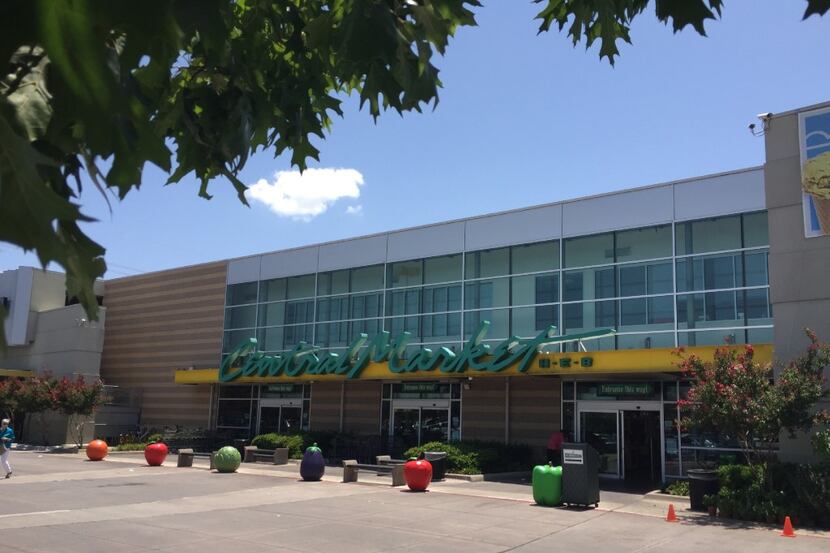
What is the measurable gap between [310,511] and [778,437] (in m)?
10.1

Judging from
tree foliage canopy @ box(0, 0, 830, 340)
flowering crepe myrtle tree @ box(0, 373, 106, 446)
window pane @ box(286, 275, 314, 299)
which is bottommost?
flowering crepe myrtle tree @ box(0, 373, 106, 446)

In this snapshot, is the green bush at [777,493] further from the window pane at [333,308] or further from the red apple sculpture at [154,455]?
the window pane at [333,308]

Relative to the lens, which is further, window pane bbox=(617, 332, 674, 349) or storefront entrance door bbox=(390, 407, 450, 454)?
storefront entrance door bbox=(390, 407, 450, 454)

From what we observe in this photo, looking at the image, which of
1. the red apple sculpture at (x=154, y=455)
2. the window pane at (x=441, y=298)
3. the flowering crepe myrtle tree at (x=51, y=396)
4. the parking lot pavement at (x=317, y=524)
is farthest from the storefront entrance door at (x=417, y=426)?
the flowering crepe myrtle tree at (x=51, y=396)

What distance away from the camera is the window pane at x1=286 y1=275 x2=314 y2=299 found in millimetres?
33188

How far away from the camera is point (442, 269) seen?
1121 inches

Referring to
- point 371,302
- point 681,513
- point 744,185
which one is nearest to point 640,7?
point 681,513

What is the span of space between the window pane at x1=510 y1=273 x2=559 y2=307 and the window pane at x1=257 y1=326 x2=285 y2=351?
489 inches

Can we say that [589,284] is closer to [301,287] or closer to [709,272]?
[709,272]

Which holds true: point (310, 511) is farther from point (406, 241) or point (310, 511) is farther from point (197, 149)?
point (406, 241)

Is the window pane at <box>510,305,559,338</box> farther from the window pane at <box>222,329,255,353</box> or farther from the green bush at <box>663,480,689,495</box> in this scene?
the window pane at <box>222,329,255,353</box>

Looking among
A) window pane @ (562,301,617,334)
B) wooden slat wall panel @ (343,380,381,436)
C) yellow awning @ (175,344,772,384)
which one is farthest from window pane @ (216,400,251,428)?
window pane @ (562,301,617,334)

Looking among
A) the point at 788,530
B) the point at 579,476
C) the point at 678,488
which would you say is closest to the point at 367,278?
the point at 678,488

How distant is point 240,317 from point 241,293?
119cm
